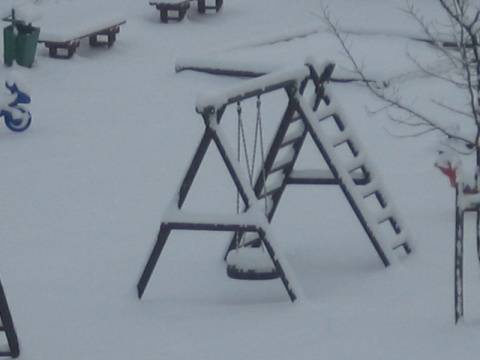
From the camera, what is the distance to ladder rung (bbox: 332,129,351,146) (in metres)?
8.79

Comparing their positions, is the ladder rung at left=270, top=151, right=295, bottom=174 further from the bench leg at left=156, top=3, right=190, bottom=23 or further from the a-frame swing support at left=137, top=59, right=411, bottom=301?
the bench leg at left=156, top=3, right=190, bottom=23

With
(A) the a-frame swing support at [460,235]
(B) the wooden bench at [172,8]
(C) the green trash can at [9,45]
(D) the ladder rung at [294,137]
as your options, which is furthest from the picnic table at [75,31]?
(A) the a-frame swing support at [460,235]

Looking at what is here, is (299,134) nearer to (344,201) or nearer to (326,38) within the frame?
(344,201)

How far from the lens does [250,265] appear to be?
27.5 feet

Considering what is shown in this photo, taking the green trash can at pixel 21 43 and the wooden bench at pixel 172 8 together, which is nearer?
the green trash can at pixel 21 43

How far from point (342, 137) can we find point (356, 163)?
19 centimetres

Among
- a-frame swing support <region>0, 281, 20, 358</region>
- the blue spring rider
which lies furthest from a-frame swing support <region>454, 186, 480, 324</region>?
the blue spring rider

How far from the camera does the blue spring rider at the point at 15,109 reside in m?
12.7

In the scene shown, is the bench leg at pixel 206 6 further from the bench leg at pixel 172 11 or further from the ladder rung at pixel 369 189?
the ladder rung at pixel 369 189

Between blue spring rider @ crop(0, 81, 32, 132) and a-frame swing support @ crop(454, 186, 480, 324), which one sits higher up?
a-frame swing support @ crop(454, 186, 480, 324)

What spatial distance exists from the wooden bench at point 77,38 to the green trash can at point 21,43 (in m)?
0.29

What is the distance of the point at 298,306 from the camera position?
313 inches

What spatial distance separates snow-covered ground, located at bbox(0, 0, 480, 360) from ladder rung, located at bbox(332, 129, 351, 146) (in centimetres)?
80

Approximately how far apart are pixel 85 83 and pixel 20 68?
0.89m
